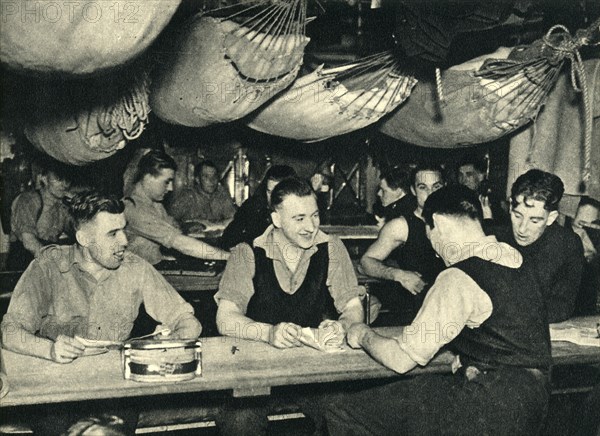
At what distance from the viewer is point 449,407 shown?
272 cm

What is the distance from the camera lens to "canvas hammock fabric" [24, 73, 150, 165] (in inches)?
147

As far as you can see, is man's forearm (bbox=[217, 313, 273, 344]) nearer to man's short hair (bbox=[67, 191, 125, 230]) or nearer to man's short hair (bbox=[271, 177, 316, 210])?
man's short hair (bbox=[271, 177, 316, 210])

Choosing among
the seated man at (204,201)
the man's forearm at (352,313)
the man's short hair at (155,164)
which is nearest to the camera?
the man's forearm at (352,313)

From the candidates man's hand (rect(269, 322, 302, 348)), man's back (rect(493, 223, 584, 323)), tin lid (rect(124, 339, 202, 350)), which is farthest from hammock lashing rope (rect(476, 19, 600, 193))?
tin lid (rect(124, 339, 202, 350))

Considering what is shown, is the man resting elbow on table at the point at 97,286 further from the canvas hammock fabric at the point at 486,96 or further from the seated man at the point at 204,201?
the seated man at the point at 204,201

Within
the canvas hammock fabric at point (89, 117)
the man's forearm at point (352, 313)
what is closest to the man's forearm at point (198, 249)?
the canvas hammock fabric at point (89, 117)

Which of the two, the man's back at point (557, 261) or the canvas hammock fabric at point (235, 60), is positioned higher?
the canvas hammock fabric at point (235, 60)

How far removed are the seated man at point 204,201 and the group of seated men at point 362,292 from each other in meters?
3.97

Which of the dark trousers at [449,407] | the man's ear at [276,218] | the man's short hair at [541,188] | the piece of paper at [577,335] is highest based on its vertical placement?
the man's short hair at [541,188]

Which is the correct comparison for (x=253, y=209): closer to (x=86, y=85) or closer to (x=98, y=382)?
(x=86, y=85)

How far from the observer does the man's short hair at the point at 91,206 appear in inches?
Answer: 128

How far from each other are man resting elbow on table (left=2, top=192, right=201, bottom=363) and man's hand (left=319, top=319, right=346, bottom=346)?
62 cm

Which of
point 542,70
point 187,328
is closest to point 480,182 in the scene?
point 542,70

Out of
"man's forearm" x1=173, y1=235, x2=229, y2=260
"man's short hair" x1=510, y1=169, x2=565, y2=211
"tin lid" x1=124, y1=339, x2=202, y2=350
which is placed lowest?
"tin lid" x1=124, y1=339, x2=202, y2=350
